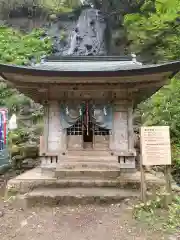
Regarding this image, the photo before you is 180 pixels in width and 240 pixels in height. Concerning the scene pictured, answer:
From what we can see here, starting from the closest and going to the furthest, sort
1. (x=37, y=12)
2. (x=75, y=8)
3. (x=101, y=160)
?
(x=101, y=160), (x=75, y=8), (x=37, y=12)

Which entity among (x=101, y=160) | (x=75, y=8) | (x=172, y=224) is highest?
(x=75, y=8)

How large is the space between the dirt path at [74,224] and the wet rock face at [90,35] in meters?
16.8

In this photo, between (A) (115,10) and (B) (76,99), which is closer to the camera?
(B) (76,99)

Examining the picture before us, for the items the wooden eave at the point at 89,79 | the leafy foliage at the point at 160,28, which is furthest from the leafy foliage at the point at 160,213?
the leafy foliage at the point at 160,28

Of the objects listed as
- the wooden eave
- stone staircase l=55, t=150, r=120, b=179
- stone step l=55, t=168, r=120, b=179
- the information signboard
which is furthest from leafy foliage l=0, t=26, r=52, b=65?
the information signboard

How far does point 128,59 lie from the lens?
8969 millimetres

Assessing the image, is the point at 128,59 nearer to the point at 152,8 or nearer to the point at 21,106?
the point at 152,8

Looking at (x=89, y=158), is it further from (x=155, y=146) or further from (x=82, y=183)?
(x=155, y=146)

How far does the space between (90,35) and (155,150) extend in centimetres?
1834

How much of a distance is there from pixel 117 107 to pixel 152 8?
1067 cm

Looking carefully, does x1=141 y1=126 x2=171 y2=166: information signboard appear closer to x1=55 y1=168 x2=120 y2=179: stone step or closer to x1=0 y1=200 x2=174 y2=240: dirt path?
x1=0 y1=200 x2=174 y2=240: dirt path

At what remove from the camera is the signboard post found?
5852 millimetres

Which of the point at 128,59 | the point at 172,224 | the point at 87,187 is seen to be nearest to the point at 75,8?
the point at 128,59

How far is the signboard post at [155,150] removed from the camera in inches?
230
